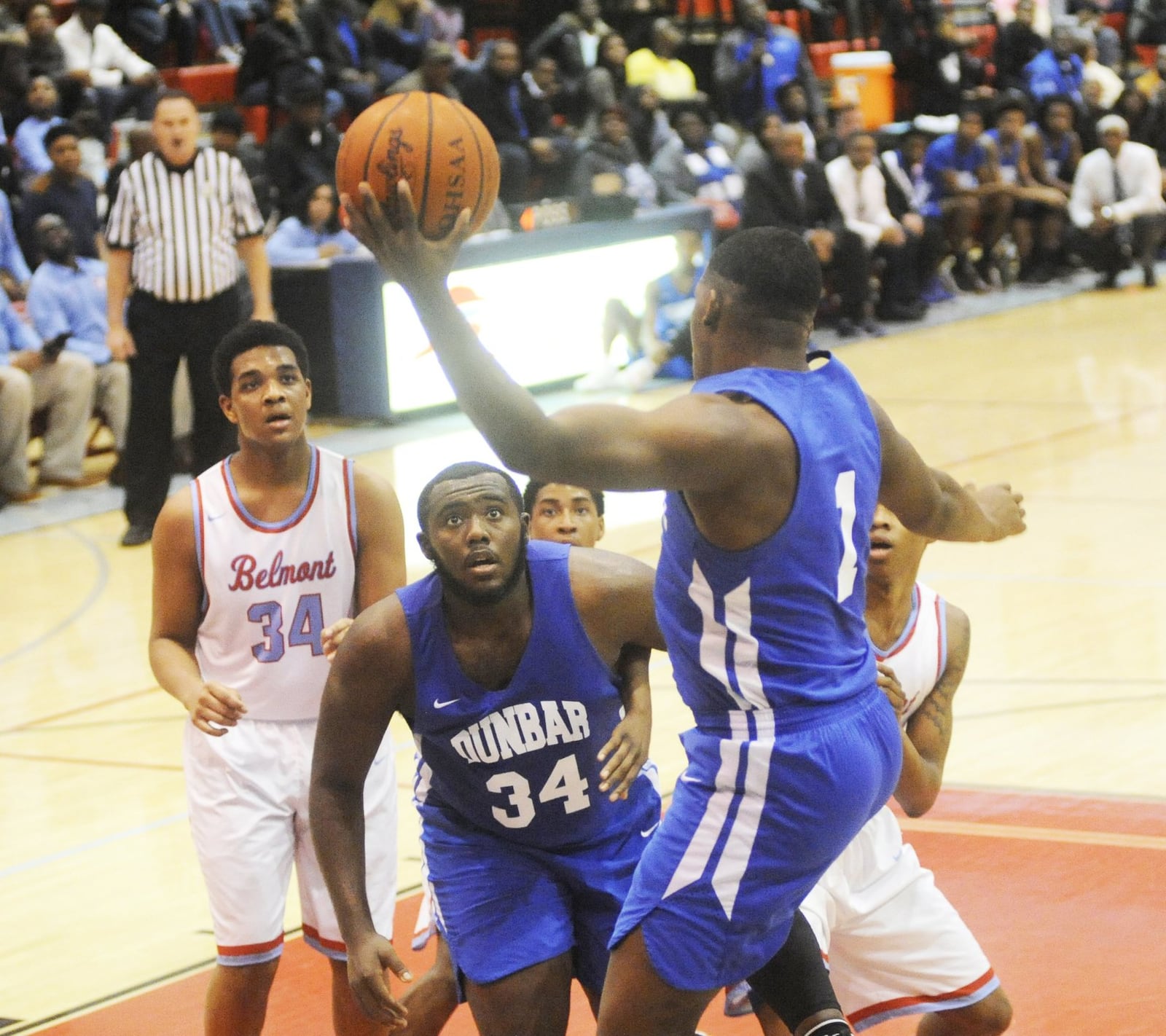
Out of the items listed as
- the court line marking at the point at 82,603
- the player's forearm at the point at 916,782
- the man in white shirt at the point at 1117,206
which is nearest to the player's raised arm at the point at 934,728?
the player's forearm at the point at 916,782

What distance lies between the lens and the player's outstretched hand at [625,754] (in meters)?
3.72

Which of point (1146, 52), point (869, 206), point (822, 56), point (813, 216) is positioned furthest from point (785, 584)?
point (1146, 52)

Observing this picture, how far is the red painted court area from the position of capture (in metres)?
4.73

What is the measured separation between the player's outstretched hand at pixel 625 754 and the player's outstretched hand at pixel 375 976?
19.3 inches

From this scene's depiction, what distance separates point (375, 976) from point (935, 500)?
1302mm

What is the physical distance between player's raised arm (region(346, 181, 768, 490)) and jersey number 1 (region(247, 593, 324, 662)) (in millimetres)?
1610

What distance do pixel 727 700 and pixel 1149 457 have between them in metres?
8.71

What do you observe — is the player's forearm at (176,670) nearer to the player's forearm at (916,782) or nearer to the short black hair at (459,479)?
the short black hair at (459,479)

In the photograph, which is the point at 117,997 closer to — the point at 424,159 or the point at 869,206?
the point at 424,159

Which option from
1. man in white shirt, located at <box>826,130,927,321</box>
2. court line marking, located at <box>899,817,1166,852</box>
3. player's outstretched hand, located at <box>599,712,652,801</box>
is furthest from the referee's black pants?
man in white shirt, located at <box>826,130,927,321</box>

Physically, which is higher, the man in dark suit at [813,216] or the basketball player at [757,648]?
the basketball player at [757,648]

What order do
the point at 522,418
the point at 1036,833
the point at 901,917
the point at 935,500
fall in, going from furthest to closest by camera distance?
the point at 1036,833, the point at 901,917, the point at 935,500, the point at 522,418

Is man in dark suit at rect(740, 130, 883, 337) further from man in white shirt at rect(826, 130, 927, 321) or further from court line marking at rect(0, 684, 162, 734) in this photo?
court line marking at rect(0, 684, 162, 734)

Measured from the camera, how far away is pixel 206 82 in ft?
56.6
